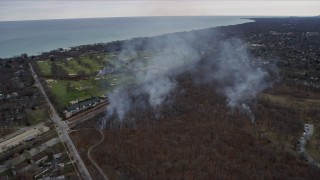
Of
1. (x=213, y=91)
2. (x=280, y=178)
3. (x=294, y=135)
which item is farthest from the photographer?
(x=213, y=91)

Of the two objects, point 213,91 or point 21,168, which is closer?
point 21,168

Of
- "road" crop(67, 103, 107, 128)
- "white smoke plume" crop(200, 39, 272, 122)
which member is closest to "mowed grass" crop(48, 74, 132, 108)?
"road" crop(67, 103, 107, 128)

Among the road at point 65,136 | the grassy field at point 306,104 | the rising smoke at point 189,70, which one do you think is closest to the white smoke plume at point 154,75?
the rising smoke at point 189,70

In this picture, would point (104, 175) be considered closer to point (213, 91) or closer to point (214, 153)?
point (214, 153)

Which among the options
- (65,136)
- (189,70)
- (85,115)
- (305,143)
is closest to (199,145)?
(305,143)

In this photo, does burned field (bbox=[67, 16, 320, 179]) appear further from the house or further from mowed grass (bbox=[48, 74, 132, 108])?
mowed grass (bbox=[48, 74, 132, 108])

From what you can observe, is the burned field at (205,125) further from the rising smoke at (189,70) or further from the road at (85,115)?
the road at (85,115)

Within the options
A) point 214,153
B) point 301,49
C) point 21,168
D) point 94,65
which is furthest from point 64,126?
point 301,49
